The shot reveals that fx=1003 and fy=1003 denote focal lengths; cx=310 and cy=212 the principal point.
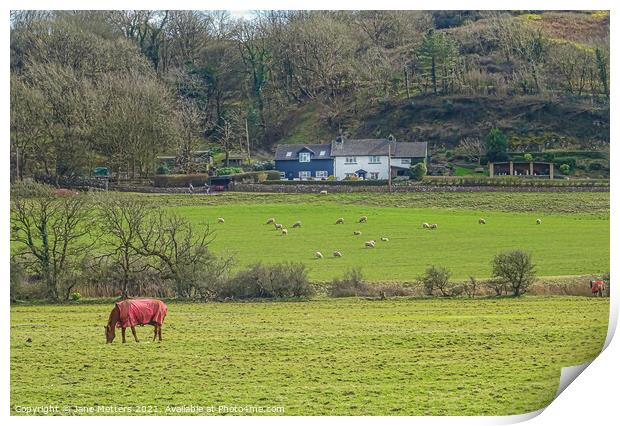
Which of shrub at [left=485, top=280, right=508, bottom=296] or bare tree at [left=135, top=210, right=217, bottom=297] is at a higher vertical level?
bare tree at [left=135, top=210, right=217, bottom=297]

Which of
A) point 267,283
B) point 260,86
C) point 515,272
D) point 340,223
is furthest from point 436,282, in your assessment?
point 260,86

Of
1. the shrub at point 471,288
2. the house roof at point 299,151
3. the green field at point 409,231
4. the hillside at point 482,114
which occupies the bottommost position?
the shrub at point 471,288

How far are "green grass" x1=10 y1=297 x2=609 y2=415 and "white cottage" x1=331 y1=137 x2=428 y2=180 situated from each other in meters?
6.26

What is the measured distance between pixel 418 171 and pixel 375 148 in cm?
119

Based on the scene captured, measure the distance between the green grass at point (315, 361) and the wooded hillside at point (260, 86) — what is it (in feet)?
17.0

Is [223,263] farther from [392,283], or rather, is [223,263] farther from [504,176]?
[504,176]

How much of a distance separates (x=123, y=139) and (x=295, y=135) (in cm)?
357

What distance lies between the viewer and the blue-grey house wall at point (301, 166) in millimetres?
21797

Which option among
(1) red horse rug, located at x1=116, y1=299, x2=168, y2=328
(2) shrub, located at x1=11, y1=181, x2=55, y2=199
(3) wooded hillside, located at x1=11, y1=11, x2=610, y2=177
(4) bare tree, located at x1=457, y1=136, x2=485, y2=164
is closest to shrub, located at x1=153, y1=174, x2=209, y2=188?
(3) wooded hillside, located at x1=11, y1=11, x2=610, y2=177

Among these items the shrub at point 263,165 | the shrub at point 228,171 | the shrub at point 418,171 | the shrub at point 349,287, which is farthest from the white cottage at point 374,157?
the shrub at point 349,287

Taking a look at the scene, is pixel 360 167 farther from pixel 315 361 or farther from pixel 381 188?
pixel 315 361

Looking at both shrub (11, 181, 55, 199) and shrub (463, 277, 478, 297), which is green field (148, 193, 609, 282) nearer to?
shrub (463, 277, 478, 297)

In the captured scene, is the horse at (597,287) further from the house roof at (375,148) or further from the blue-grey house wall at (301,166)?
the blue-grey house wall at (301,166)

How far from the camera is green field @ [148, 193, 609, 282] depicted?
19.6m
